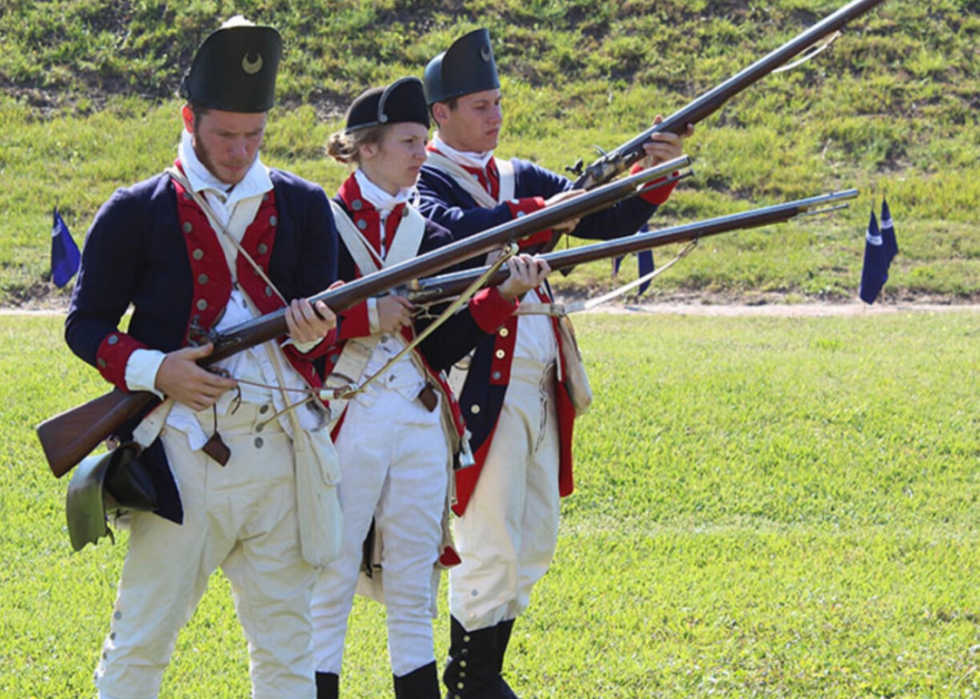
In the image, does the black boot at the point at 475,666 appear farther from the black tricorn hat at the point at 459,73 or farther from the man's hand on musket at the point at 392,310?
the black tricorn hat at the point at 459,73

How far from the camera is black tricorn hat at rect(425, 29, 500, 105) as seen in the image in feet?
17.2

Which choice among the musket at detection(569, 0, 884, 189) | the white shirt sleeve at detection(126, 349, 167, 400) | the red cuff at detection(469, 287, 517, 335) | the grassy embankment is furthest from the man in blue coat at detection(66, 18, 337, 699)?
the grassy embankment

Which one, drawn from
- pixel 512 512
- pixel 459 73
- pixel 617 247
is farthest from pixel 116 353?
pixel 459 73

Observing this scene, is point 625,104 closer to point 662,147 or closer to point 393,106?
point 662,147

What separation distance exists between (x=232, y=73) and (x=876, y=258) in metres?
10.9

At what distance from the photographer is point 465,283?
4.59 meters

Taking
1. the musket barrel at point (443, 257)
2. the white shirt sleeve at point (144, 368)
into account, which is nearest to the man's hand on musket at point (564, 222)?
the musket barrel at point (443, 257)

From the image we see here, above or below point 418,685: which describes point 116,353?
above

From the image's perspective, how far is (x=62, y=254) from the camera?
12773 millimetres

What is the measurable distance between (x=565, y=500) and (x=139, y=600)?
169 inches

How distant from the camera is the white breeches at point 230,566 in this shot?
3.93 m

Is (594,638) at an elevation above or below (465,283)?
below

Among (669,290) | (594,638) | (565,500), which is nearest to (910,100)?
(669,290)

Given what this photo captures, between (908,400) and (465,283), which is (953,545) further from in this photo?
(465,283)
